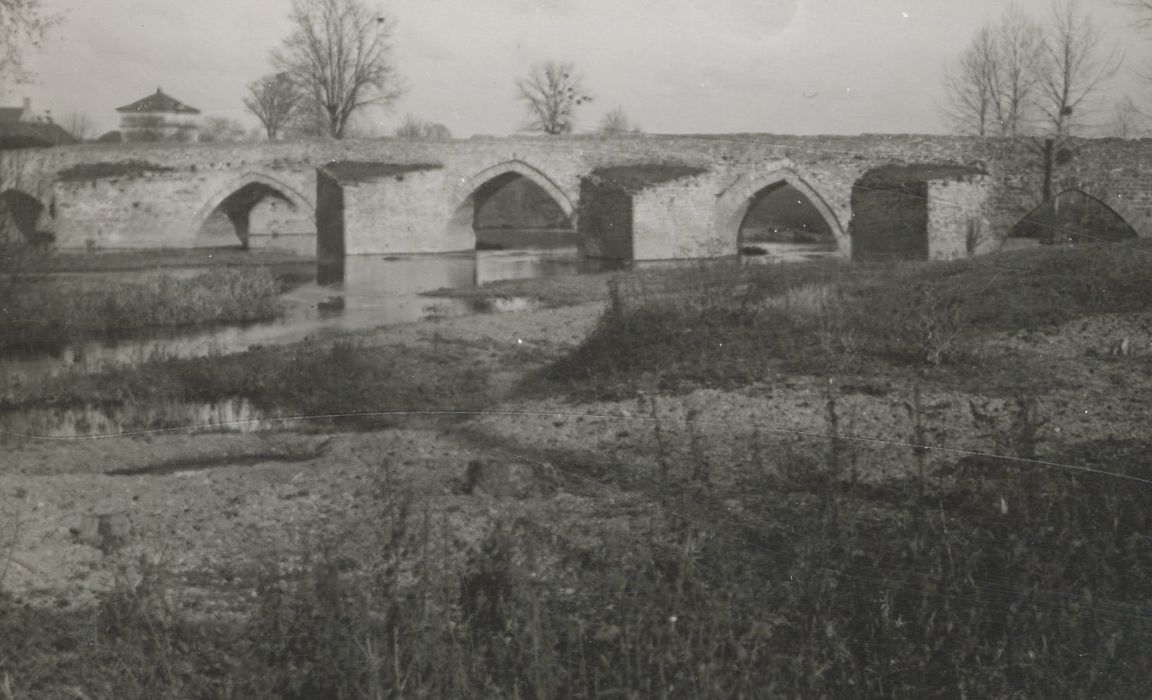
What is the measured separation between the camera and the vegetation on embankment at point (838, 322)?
7.38m

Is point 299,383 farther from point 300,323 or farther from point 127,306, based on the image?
point 127,306

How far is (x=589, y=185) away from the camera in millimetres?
24609

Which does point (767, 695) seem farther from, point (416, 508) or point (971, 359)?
point (971, 359)

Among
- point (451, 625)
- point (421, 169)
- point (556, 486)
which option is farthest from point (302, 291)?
point (451, 625)

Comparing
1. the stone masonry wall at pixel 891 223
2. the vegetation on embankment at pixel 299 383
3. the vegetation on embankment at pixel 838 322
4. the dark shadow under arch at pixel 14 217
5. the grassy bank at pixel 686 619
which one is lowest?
the grassy bank at pixel 686 619

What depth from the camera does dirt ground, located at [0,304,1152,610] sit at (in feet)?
14.0

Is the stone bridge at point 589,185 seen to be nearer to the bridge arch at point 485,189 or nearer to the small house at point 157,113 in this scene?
the bridge arch at point 485,189

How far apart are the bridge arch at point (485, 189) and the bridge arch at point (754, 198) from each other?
194 inches

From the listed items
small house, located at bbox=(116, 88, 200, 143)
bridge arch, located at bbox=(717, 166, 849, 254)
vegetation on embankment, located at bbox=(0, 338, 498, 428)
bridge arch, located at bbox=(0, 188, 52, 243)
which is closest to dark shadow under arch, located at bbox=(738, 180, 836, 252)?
bridge arch, located at bbox=(717, 166, 849, 254)

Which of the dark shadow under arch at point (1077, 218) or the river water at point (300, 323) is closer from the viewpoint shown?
the river water at point (300, 323)

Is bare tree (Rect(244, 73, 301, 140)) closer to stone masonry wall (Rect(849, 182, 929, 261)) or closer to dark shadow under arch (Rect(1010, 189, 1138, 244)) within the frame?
stone masonry wall (Rect(849, 182, 929, 261))

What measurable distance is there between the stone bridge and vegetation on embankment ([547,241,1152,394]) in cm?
1175

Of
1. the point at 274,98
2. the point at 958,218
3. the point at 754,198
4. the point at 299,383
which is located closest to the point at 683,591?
the point at 299,383

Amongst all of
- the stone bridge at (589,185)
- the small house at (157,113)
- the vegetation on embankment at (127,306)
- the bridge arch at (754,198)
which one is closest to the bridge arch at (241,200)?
the stone bridge at (589,185)
